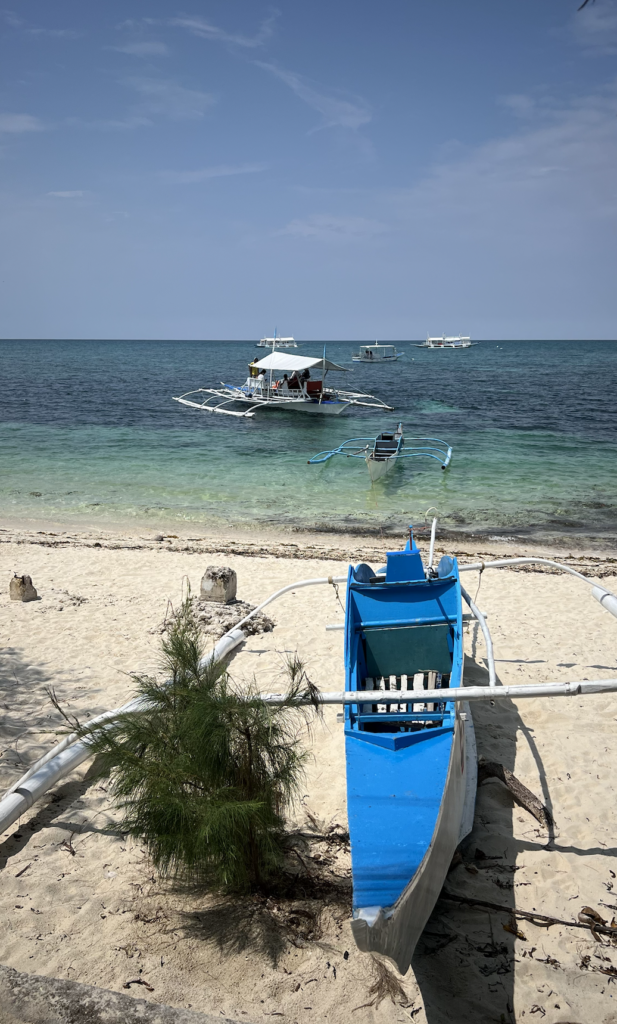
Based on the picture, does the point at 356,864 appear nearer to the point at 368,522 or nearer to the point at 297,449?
the point at 368,522

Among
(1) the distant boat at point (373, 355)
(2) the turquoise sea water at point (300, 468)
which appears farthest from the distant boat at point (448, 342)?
(2) the turquoise sea water at point (300, 468)

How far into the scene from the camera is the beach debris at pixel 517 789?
443 centimetres

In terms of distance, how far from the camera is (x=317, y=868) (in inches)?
152

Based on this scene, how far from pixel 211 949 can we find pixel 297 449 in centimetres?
1962

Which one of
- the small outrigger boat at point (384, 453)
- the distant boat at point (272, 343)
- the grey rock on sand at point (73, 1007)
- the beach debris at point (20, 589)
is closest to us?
the grey rock on sand at point (73, 1007)

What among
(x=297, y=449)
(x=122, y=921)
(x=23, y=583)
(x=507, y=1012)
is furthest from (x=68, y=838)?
(x=297, y=449)

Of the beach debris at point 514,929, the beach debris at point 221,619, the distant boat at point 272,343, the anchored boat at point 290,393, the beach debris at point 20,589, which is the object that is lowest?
the beach debris at point 514,929

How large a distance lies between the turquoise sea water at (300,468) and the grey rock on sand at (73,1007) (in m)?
11.6

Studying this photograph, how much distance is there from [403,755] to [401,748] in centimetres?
6

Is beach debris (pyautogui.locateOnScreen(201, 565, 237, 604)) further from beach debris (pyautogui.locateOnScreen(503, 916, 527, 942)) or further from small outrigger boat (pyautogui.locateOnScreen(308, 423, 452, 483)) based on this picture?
small outrigger boat (pyautogui.locateOnScreen(308, 423, 452, 483))

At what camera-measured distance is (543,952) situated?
339 centimetres

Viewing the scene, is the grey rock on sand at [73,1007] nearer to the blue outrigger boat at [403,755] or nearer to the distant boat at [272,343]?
the blue outrigger boat at [403,755]

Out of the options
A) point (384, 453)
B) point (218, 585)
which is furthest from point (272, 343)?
point (218, 585)

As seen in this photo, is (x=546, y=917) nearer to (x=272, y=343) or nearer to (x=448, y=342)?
(x=272, y=343)
